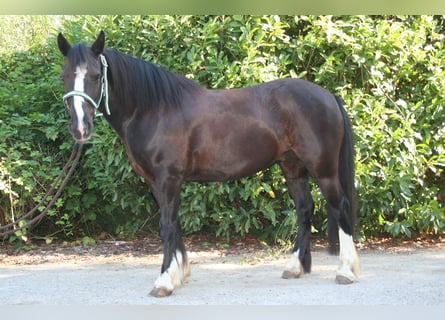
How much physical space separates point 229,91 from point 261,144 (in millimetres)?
579

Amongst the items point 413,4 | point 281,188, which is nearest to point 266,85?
point 281,188

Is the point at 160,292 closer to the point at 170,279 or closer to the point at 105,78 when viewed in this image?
the point at 170,279

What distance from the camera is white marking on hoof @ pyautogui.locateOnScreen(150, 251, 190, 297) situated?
14.7 ft

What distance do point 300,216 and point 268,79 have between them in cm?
180

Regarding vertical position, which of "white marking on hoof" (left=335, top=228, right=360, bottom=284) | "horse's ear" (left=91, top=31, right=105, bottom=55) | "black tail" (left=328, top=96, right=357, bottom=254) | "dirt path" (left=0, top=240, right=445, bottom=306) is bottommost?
"dirt path" (left=0, top=240, right=445, bottom=306)

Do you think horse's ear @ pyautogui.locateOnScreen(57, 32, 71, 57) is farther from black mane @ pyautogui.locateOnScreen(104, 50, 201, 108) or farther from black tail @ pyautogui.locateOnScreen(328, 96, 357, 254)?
black tail @ pyautogui.locateOnScreen(328, 96, 357, 254)

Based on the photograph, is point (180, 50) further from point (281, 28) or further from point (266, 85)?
point (266, 85)

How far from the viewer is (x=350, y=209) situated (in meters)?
4.98

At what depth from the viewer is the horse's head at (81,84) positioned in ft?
13.6

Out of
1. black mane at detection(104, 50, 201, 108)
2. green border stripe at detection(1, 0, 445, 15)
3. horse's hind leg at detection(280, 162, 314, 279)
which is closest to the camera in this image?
green border stripe at detection(1, 0, 445, 15)

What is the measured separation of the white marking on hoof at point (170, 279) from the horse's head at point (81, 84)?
4.17 ft

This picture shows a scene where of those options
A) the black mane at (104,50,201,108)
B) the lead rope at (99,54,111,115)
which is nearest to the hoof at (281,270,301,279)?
the black mane at (104,50,201,108)

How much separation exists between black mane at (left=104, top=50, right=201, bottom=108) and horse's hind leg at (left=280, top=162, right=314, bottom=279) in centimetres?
132

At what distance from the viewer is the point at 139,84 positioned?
4605 millimetres
